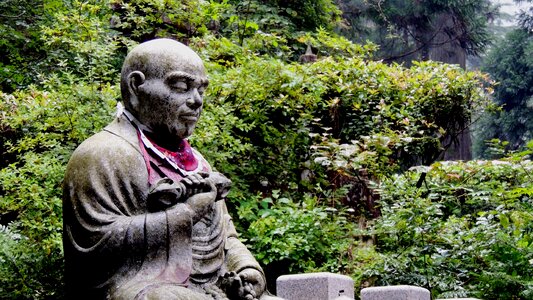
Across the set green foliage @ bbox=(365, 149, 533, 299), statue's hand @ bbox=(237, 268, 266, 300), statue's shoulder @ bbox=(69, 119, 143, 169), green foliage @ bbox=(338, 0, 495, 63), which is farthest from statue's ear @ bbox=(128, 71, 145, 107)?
green foliage @ bbox=(338, 0, 495, 63)

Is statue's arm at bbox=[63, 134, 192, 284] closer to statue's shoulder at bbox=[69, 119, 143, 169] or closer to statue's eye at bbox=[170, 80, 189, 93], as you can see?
statue's shoulder at bbox=[69, 119, 143, 169]

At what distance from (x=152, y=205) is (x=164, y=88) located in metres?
0.69

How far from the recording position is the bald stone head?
4.61 metres

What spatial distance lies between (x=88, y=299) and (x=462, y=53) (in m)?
18.6

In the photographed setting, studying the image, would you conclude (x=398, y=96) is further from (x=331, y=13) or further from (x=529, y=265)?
(x=331, y=13)

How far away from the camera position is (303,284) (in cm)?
620

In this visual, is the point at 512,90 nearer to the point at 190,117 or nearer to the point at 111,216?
the point at 190,117

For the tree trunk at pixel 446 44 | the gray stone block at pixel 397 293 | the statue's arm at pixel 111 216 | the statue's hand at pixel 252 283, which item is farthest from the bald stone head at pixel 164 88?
the tree trunk at pixel 446 44

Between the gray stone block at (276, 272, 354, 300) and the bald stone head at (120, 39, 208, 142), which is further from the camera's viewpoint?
the gray stone block at (276, 272, 354, 300)

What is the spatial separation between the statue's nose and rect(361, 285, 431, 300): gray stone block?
7.75 feet

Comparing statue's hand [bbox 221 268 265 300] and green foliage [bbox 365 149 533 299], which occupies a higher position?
statue's hand [bbox 221 268 265 300]

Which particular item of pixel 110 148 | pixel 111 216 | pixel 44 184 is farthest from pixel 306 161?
pixel 111 216

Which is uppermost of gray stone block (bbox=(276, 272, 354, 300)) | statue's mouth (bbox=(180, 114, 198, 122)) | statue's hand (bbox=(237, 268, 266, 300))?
statue's mouth (bbox=(180, 114, 198, 122))

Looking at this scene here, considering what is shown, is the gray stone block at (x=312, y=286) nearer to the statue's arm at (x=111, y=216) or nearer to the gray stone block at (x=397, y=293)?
the gray stone block at (x=397, y=293)
